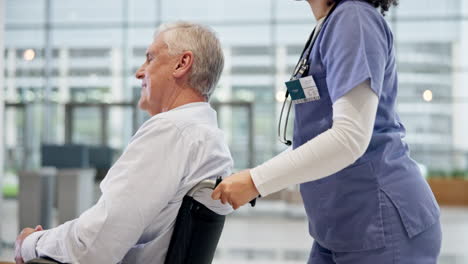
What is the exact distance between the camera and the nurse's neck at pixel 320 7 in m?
1.45

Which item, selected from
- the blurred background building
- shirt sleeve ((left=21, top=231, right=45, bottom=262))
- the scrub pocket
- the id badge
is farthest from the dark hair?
the blurred background building

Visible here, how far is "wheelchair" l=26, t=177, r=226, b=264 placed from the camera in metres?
1.44

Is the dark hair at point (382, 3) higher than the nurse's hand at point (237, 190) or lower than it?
higher

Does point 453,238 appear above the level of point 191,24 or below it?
below

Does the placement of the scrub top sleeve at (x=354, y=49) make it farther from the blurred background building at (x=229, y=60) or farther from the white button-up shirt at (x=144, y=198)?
the blurred background building at (x=229, y=60)

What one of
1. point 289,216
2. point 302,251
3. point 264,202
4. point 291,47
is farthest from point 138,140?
point 291,47

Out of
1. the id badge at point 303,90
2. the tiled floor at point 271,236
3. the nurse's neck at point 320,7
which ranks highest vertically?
the nurse's neck at point 320,7

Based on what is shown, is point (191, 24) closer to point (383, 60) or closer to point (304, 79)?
point (304, 79)

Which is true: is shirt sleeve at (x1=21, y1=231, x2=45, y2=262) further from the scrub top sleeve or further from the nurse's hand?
the scrub top sleeve

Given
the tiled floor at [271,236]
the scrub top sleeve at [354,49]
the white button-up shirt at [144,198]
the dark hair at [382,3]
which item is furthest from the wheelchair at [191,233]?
the tiled floor at [271,236]

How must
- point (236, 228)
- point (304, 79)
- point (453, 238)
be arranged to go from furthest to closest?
point (236, 228), point (453, 238), point (304, 79)

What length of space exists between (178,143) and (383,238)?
565 millimetres

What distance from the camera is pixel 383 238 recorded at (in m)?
1.34

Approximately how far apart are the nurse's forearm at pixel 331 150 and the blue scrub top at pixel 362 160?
0.05 meters
